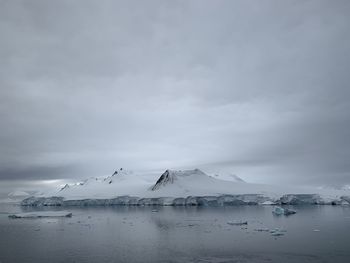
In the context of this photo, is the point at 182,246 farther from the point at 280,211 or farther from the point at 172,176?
the point at 172,176

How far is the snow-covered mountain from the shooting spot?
6719 centimetres

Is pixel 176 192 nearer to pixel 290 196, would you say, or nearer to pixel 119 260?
pixel 290 196

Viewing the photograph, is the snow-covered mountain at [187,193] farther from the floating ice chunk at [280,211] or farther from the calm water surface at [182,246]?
the calm water surface at [182,246]

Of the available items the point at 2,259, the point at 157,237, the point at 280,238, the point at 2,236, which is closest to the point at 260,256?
the point at 280,238

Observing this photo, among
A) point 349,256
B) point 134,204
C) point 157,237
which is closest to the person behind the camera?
point 349,256

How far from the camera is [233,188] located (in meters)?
72.0

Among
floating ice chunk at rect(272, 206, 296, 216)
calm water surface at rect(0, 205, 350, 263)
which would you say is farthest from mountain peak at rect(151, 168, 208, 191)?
calm water surface at rect(0, 205, 350, 263)

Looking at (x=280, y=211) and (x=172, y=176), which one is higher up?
(x=172, y=176)

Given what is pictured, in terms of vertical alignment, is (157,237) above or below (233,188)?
below

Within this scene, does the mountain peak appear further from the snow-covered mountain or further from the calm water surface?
the calm water surface

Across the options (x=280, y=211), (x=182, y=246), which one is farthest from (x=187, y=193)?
(x=182, y=246)

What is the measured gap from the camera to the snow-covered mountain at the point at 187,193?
2645 inches

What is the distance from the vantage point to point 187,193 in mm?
72625

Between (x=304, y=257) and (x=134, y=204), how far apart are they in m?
65.5
